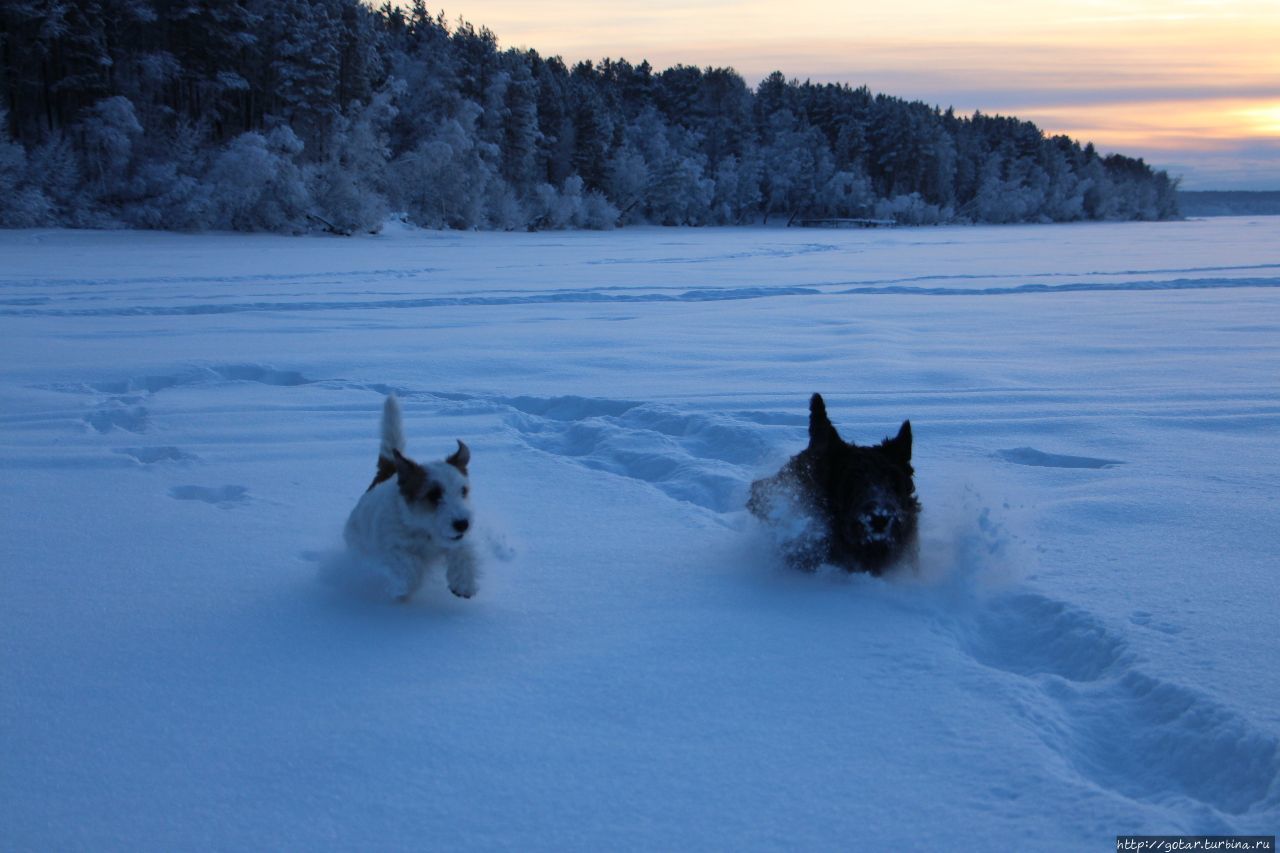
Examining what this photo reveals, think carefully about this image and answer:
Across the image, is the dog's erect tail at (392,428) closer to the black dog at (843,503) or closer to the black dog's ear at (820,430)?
the black dog at (843,503)

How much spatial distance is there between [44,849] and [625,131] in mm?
84939

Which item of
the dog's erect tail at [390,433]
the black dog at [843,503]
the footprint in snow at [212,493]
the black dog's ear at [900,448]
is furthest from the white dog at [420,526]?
the black dog's ear at [900,448]

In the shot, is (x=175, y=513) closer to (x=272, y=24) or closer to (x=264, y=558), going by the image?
(x=264, y=558)

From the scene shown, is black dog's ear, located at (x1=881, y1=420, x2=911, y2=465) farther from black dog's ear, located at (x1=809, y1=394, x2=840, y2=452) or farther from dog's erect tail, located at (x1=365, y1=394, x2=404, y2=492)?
dog's erect tail, located at (x1=365, y1=394, x2=404, y2=492)

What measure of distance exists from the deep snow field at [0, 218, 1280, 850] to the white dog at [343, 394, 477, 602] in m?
0.21

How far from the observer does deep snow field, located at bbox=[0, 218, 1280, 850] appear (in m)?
2.97

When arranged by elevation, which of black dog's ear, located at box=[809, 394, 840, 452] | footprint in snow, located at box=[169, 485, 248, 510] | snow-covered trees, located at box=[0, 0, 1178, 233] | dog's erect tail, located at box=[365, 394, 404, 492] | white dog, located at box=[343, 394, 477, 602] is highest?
snow-covered trees, located at box=[0, 0, 1178, 233]

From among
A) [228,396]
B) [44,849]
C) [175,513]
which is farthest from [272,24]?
[44,849]

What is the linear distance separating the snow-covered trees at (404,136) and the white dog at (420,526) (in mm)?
39134

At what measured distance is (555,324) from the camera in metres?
15.4

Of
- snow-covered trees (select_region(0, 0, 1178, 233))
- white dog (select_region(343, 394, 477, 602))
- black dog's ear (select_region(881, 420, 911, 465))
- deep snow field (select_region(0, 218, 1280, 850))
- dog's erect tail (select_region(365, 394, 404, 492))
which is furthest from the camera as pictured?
snow-covered trees (select_region(0, 0, 1178, 233))

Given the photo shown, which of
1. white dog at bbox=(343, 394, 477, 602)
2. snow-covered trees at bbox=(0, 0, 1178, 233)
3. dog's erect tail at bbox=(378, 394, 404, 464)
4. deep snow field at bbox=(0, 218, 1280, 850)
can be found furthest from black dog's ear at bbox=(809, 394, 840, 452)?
snow-covered trees at bbox=(0, 0, 1178, 233)

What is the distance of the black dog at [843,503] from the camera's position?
493 centimetres

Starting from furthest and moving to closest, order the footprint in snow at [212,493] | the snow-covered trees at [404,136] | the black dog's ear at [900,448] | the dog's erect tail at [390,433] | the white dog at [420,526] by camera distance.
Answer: the snow-covered trees at [404,136] < the footprint in snow at [212,493] < the black dog's ear at [900,448] < the dog's erect tail at [390,433] < the white dog at [420,526]
